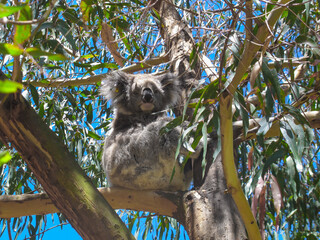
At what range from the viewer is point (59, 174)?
1.33 m

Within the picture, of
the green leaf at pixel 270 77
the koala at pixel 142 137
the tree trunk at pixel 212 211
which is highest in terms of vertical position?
the koala at pixel 142 137

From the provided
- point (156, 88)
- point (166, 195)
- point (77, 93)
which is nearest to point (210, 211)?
point (166, 195)

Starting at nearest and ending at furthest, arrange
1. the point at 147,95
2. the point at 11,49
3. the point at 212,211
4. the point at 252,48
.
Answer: the point at 11,49 < the point at 252,48 < the point at 212,211 < the point at 147,95

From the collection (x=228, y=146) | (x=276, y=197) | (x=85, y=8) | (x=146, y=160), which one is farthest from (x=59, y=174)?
(x=146, y=160)

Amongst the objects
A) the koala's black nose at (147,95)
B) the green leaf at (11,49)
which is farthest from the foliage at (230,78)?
the koala's black nose at (147,95)

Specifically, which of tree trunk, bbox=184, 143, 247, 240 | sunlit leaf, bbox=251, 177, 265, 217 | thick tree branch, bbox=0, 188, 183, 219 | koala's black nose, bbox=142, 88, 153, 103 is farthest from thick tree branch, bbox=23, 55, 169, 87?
sunlit leaf, bbox=251, 177, 265, 217

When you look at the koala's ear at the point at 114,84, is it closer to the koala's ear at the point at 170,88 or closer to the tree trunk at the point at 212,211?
the koala's ear at the point at 170,88

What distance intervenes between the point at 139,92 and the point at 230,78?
62.1 inches

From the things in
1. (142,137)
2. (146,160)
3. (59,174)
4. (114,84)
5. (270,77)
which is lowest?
(59,174)

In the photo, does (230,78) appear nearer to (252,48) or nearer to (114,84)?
(252,48)

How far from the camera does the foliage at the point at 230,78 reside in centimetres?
137

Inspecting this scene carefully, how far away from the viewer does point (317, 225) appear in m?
3.06

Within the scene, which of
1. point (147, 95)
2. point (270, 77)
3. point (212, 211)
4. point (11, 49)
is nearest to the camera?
point (11, 49)

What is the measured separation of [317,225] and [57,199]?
2.38 m
